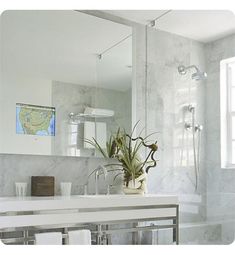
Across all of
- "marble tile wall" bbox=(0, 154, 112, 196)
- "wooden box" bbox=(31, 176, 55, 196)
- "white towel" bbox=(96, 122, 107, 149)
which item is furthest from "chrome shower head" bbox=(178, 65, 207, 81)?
"wooden box" bbox=(31, 176, 55, 196)

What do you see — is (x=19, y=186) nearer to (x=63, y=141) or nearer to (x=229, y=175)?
(x=63, y=141)

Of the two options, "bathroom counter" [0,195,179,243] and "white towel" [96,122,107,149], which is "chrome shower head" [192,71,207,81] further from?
"bathroom counter" [0,195,179,243]

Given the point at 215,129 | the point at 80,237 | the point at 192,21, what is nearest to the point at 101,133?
the point at 80,237

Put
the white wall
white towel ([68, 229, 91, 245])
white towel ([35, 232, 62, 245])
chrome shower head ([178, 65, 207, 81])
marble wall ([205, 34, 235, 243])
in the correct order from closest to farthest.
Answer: white towel ([35, 232, 62, 245]), white towel ([68, 229, 91, 245]), the white wall, marble wall ([205, 34, 235, 243]), chrome shower head ([178, 65, 207, 81])

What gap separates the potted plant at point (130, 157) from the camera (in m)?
2.83

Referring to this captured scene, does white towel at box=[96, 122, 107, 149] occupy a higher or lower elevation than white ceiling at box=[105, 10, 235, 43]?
lower

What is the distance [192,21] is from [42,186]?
1868mm

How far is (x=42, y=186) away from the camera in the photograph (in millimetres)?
2520

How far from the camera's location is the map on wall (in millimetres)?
2570

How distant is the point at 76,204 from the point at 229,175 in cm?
143

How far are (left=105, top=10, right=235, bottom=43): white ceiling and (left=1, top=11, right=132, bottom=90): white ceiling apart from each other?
16cm

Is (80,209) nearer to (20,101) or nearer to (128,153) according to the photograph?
(128,153)

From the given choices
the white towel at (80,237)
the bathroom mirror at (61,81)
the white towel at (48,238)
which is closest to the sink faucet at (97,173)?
the bathroom mirror at (61,81)
